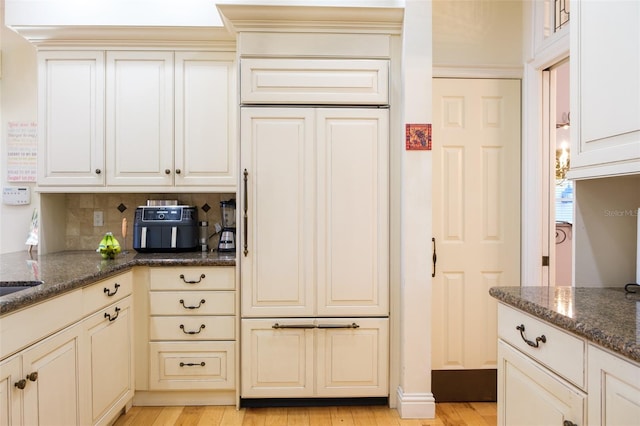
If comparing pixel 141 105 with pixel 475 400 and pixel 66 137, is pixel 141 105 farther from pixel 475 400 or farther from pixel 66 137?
pixel 475 400

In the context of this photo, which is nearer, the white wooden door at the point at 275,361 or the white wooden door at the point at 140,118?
the white wooden door at the point at 275,361

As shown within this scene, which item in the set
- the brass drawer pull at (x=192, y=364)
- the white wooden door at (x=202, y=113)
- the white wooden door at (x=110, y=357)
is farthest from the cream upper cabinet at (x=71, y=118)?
the brass drawer pull at (x=192, y=364)

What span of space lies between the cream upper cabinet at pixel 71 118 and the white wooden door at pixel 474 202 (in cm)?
221

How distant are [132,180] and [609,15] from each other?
8.64 feet

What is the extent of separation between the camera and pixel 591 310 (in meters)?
1.29

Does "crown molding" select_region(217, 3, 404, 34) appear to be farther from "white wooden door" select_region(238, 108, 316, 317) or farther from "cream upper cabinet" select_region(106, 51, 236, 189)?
"white wooden door" select_region(238, 108, 316, 317)

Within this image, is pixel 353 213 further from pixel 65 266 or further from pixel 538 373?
pixel 65 266

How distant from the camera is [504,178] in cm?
274

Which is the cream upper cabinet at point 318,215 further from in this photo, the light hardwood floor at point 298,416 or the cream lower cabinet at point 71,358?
the cream lower cabinet at point 71,358

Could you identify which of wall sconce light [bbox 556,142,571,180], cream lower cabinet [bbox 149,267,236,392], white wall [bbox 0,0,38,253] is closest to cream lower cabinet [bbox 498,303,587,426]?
cream lower cabinet [bbox 149,267,236,392]

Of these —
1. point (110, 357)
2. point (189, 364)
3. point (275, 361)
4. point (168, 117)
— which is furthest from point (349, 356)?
point (168, 117)

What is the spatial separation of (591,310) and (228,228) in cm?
222

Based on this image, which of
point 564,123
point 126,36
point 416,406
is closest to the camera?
point 416,406

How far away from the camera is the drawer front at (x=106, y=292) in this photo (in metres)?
1.99
